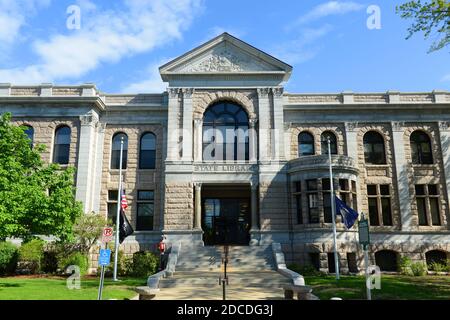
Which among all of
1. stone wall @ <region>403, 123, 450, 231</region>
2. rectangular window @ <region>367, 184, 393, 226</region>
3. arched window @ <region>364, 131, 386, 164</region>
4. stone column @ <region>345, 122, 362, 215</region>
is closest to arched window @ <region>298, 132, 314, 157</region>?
stone column @ <region>345, 122, 362, 215</region>

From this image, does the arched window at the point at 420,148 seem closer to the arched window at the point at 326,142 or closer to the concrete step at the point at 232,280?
the arched window at the point at 326,142

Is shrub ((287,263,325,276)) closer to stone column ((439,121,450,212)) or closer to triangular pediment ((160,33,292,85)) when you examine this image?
stone column ((439,121,450,212))

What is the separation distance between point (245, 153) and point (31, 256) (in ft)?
53.0

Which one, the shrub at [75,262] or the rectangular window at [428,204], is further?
the rectangular window at [428,204]

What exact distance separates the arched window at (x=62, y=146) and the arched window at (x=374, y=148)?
2329 centimetres

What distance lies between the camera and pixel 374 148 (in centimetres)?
3094

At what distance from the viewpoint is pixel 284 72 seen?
1174 inches

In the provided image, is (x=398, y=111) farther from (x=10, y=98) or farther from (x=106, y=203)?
(x=10, y=98)

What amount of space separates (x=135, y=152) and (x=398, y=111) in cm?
2114

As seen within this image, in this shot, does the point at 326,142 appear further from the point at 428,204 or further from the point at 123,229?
the point at 123,229

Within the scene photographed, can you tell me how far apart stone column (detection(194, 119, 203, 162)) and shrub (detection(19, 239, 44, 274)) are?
39.3 ft

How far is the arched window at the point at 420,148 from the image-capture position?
30703mm

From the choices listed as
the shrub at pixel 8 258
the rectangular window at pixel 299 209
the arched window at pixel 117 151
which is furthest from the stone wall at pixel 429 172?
the shrub at pixel 8 258

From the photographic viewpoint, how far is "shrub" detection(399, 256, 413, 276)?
2678cm
